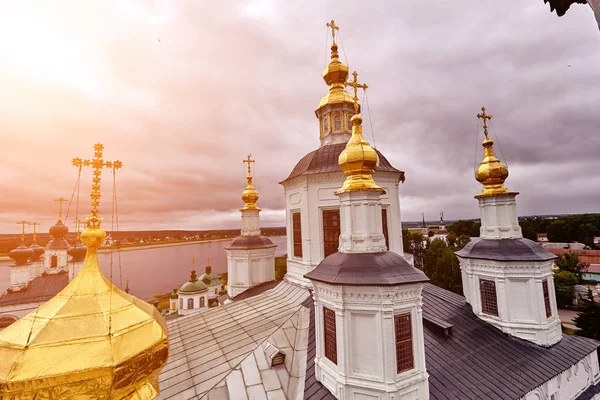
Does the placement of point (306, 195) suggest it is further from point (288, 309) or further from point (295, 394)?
point (295, 394)

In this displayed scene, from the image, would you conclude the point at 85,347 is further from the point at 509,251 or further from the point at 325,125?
the point at 509,251

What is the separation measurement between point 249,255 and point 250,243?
0.81 meters

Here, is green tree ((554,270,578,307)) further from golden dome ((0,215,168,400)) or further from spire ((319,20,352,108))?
golden dome ((0,215,168,400))

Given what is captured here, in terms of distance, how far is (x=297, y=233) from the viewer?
14.4m

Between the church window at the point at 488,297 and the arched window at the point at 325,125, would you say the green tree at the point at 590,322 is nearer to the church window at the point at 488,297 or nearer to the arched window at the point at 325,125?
the church window at the point at 488,297

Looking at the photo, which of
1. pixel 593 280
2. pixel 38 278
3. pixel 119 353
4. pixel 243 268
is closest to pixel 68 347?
pixel 119 353

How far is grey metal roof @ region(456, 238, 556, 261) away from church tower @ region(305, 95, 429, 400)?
274 inches

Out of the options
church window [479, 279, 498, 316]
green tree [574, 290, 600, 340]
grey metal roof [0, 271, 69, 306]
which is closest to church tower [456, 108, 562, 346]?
church window [479, 279, 498, 316]

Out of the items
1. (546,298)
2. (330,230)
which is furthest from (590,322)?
(330,230)

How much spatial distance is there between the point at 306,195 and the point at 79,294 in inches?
409

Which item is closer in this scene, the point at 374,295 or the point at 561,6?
the point at 561,6

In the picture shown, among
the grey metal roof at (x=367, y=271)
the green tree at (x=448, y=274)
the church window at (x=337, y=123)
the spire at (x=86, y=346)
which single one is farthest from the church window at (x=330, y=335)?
the green tree at (x=448, y=274)

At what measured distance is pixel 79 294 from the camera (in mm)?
3268

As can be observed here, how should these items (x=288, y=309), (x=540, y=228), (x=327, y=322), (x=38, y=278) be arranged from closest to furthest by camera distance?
(x=327, y=322), (x=288, y=309), (x=38, y=278), (x=540, y=228)
